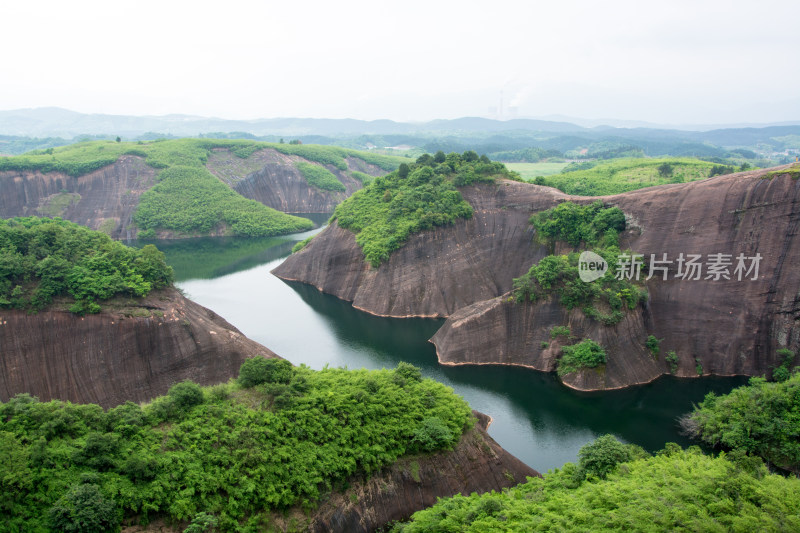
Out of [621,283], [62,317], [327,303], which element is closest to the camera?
[62,317]

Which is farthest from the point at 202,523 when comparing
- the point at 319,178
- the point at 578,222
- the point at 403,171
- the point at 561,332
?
the point at 319,178

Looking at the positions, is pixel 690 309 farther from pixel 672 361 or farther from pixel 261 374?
pixel 261 374

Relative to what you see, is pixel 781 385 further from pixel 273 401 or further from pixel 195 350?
pixel 195 350

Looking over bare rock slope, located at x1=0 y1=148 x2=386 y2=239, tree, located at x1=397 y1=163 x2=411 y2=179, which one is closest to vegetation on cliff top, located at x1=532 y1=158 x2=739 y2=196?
tree, located at x1=397 y1=163 x2=411 y2=179

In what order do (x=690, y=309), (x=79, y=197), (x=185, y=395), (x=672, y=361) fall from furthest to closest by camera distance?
(x=79, y=197) → (x=690, y=309) → (x=672, y=361) → (x=185, y=395)

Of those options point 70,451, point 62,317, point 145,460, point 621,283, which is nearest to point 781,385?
point 621,283

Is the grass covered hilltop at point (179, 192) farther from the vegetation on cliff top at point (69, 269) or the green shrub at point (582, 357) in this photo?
the green shrub at point (582, 357)
